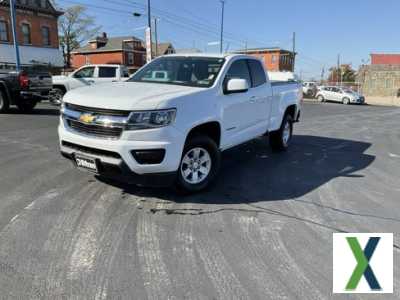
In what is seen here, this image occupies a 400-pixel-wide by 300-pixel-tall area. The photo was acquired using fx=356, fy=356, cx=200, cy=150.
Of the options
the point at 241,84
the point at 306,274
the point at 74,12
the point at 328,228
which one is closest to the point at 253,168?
the point at 241,84

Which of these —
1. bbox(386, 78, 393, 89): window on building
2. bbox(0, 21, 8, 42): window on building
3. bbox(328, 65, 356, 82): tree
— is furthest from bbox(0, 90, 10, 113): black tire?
bbox(328, 65, 356, 82): tree

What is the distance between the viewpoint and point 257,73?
6.40m

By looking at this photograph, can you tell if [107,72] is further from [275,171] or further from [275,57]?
[275,57]

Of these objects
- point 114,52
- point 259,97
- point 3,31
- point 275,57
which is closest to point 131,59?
point 114,52

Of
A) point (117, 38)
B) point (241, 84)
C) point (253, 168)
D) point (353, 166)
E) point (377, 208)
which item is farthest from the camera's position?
point (117, 38)

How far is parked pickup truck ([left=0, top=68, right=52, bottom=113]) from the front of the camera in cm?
1202

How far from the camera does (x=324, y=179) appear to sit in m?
5.75

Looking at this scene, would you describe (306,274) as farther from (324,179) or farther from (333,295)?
(324,179)

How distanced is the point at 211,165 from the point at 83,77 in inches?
512

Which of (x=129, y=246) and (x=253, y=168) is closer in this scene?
(x=129, y=246)

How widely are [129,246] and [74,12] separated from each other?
2566 inches

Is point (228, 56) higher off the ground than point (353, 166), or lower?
higher

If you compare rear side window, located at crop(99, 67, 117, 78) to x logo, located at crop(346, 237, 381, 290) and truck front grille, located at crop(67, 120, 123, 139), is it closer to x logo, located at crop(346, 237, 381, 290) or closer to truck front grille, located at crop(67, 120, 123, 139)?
truck front grille, located at crop(67, 120, 123, 139)

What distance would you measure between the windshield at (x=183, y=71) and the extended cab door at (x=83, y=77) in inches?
426
